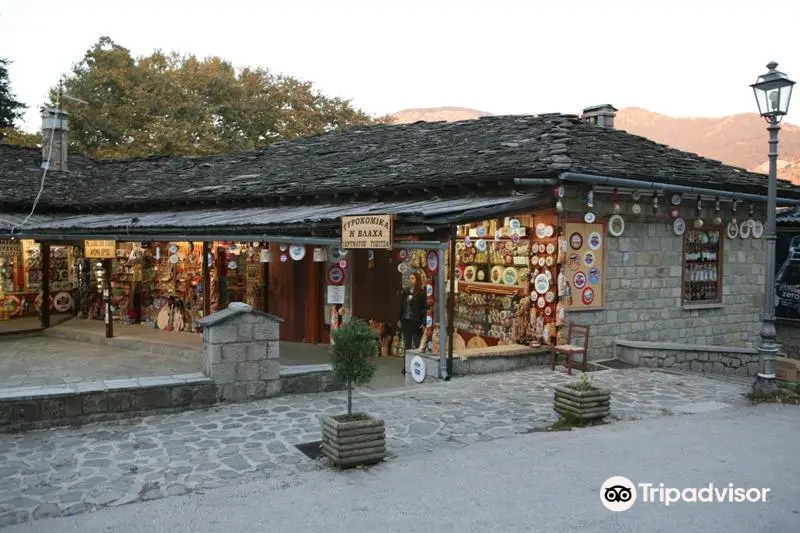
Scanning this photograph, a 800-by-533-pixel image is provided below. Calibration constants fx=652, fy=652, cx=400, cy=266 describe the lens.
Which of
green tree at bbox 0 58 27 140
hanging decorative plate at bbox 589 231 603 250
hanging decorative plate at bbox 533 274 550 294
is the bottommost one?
hanging decorative plate at bbox 533 274 550 294

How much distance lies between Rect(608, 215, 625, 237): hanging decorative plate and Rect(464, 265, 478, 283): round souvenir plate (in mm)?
2664

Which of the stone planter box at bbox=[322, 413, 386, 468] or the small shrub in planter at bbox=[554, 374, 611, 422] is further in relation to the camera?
the small shrub in planter at bbox=[554, 374, 611, 422]

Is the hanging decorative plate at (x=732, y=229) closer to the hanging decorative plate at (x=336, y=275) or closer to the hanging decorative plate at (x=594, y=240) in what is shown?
the hanging decorative plate at (x=594, y=240)

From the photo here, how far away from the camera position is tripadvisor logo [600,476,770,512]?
5.38 metres

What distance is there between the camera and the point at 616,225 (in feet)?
38.9

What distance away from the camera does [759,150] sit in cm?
7700

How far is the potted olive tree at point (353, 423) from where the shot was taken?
6.27 meters

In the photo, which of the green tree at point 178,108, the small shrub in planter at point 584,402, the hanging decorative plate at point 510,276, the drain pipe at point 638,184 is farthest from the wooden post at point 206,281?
the green tree at point 178,108

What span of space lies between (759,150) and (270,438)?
83862mm

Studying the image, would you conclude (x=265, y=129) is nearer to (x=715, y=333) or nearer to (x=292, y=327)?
(x=292, y=327)

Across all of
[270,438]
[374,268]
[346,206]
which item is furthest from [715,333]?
[270,438]

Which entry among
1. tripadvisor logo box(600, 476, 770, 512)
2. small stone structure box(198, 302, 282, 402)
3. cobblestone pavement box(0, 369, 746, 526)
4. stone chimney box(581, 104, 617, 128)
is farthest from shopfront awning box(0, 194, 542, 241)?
stone chimney box(581, 104, 617, 128)

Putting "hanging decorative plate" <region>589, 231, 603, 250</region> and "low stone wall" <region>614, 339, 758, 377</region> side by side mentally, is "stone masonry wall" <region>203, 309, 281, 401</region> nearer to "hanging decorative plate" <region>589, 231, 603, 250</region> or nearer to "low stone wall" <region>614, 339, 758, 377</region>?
"hanging decorative plate" <region>589, 231, 603, 250</region>

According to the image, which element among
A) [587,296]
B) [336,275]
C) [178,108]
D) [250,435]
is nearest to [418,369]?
[336,275]
